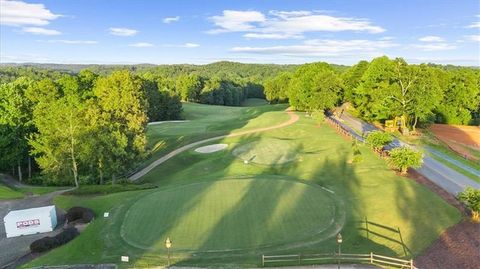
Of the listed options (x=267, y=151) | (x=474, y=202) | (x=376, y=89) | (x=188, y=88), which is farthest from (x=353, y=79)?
(x=188, y=88)

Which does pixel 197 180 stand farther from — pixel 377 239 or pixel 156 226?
pixel 377 239

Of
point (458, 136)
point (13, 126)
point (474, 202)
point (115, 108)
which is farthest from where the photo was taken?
point (458, 136)

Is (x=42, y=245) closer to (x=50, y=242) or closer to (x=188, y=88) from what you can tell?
(x=50, y=242)

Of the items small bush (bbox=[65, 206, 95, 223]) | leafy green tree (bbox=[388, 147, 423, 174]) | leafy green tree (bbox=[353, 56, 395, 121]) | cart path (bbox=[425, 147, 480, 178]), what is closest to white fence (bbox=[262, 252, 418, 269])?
leafy green tree (bbox=[388, 147, 423, 174])

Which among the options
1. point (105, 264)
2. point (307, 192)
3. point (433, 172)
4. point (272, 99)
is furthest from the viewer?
point (272, 99)

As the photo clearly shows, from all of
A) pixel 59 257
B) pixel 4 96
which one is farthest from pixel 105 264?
pixel 4 96

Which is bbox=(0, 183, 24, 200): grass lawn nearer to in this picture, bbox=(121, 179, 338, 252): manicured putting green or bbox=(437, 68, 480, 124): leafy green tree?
bbox=(121, 179, 338, 252): manicured putting green
